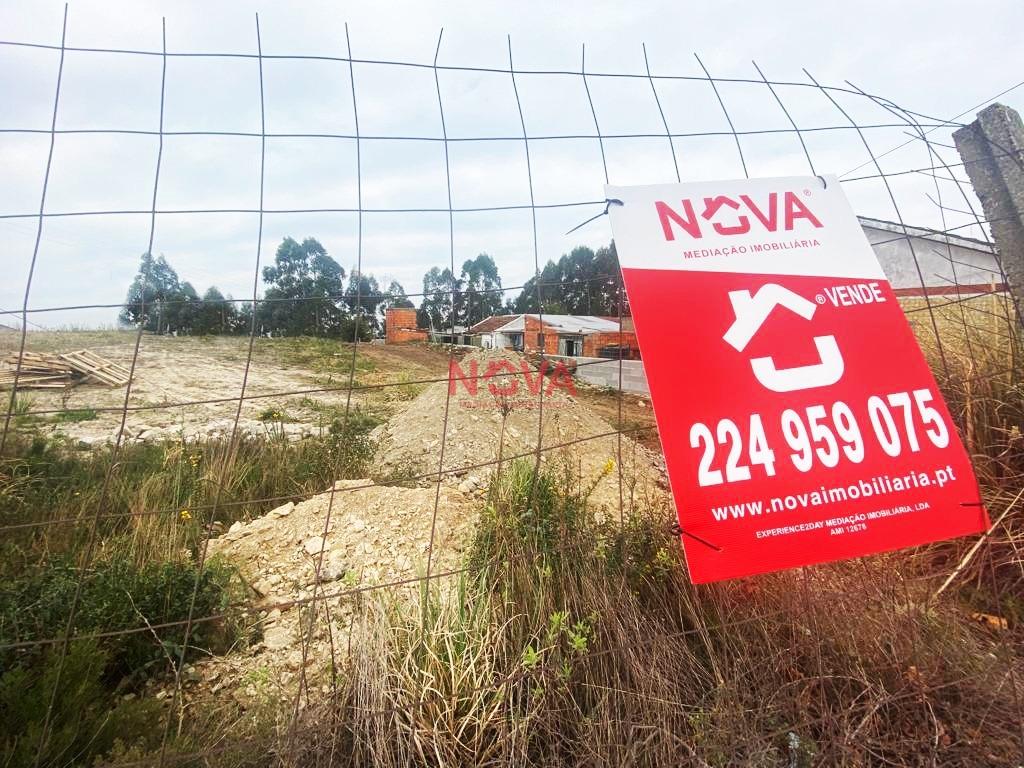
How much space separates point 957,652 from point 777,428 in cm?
103

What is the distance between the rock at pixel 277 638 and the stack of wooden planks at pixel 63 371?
834 cm

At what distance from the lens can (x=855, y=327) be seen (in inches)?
65.7

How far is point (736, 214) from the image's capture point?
1758 millimetres

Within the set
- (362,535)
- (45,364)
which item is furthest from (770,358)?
(45,364)

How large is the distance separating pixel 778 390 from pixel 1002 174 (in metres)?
1.97

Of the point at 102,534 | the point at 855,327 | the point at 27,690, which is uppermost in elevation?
the point at 855,327

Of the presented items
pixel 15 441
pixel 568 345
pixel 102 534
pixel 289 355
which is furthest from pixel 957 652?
pixel 289 355

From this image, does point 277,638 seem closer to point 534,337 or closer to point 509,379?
point 509,379

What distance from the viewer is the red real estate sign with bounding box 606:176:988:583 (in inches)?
57.5

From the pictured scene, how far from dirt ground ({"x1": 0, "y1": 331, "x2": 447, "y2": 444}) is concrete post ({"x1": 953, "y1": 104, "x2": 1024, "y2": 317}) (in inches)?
134

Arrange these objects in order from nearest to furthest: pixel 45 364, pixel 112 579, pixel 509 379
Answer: pixel 112 579, pixel 509 379, pixel 45 364

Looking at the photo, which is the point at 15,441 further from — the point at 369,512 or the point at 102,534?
the point at 369,512

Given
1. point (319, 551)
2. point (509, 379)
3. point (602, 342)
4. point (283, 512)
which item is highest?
point (602, 342)

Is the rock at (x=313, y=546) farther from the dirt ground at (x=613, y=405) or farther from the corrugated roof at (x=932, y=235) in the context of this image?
the dirt ground at (x=613, y=405)
